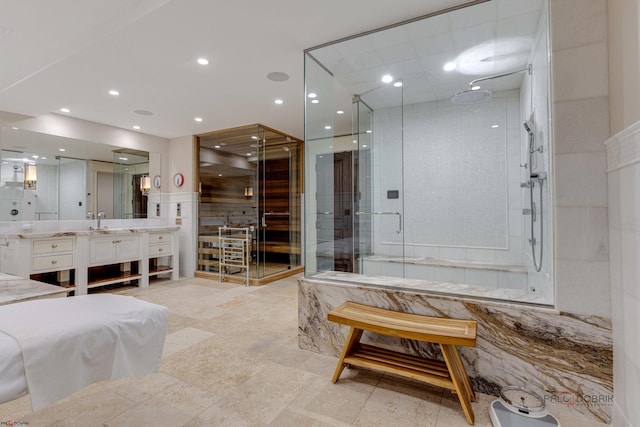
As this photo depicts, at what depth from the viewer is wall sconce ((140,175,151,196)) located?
528 centimetres

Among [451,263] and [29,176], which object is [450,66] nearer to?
[451,263]

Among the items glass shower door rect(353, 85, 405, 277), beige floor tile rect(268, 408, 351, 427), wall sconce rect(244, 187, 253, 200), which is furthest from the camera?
wall sconce rect(244, 187, 253, 200)

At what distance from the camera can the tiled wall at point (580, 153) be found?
163 cm

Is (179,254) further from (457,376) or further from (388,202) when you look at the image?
(457,376)

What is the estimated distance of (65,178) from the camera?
426 centimetres

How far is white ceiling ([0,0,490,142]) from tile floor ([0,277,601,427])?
2.52 metres

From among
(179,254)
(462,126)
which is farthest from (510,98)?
(179,254)

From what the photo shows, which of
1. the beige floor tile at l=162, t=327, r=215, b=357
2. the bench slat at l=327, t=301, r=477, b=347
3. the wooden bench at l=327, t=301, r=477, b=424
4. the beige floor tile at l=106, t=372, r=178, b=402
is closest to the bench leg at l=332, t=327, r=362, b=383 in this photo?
the wooden bench at l=327, t=301, r=477, b=424

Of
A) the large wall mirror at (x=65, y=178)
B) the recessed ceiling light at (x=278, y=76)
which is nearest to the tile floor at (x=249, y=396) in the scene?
the recessed ceiling light at (x=278, y=76)

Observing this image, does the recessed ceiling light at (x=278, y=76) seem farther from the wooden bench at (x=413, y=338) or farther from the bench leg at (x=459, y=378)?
the bench leg at (x=459, y=378)

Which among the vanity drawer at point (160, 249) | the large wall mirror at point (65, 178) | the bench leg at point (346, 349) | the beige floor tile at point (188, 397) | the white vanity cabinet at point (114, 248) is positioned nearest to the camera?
the beige floor tile at point (188, 397)

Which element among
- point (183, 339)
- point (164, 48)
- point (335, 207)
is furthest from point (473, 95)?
point (183, 339)

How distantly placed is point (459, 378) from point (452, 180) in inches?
88.7

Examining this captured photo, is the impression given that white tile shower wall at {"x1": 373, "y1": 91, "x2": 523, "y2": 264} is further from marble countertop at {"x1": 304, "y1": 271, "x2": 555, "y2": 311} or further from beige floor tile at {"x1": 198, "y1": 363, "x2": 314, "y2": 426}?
beige floor tile at {"x1": 198, "y1": 363, "x2": 314, "y2": 426}
